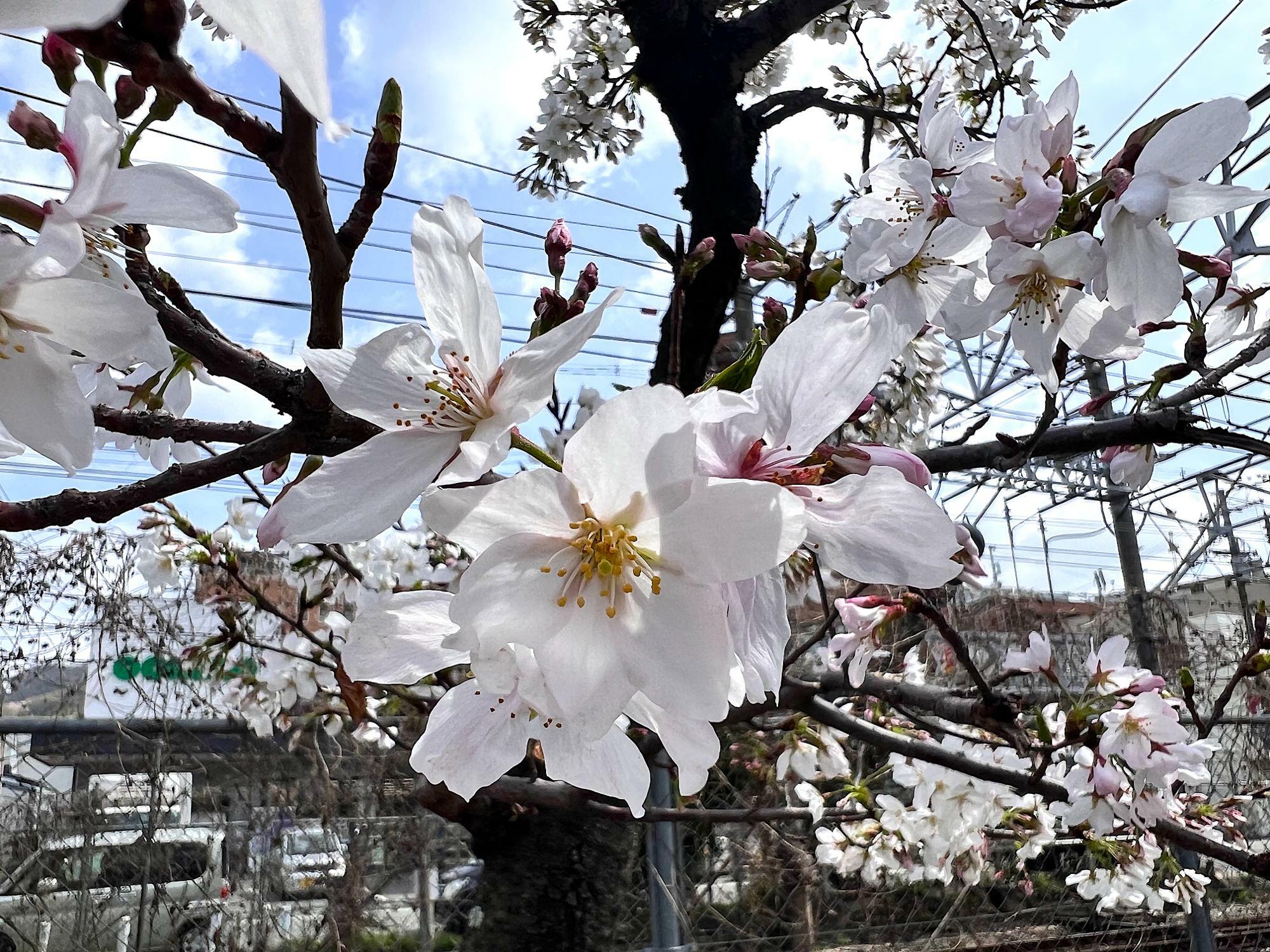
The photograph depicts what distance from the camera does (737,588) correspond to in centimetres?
48

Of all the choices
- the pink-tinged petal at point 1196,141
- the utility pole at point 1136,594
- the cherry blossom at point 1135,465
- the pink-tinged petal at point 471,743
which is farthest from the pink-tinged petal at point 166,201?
the utility pole at point 1136,594

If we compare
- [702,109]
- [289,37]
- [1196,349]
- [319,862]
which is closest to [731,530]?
[289,37]

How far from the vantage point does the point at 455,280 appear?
1.74 ft

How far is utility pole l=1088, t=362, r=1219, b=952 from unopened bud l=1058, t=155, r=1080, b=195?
8.63 ft

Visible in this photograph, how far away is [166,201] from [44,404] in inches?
5.2

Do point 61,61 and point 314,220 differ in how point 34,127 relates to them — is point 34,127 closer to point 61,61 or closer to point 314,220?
point 61,61

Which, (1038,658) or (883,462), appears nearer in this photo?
(883,462)

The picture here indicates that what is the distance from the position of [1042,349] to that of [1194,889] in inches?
115

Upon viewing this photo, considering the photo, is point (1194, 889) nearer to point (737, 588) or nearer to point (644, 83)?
point (644, 83)

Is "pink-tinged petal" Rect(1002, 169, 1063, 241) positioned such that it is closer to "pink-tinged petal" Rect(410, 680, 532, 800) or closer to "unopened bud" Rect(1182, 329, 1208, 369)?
"unopened bud" Rect(1182, 329, 1208, 369)

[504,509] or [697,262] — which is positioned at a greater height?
[697,262]

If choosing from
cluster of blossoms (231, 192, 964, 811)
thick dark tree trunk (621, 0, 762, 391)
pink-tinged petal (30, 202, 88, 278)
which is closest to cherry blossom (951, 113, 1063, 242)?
cluster of blossoms (231, 192, 964, 811)

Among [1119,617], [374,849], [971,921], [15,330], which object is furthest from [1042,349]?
[1119,617]

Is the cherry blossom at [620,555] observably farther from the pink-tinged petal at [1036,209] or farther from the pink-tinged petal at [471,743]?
the pink-tinged petal at [1036,209]
